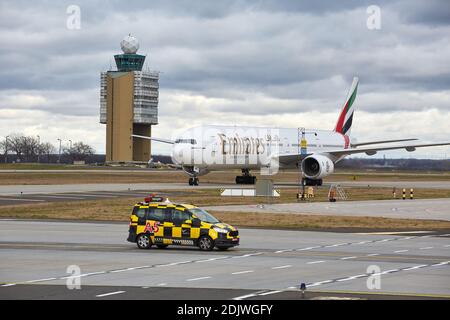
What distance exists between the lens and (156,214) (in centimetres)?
3334

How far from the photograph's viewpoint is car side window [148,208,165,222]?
109 feet

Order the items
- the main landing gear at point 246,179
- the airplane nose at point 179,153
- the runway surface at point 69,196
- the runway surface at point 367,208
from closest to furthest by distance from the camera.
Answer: the runway surface at point 367,208 < the runway surface at point 69,196 < the airplane nose at point 179,153 < the main landing gear at point 246,179

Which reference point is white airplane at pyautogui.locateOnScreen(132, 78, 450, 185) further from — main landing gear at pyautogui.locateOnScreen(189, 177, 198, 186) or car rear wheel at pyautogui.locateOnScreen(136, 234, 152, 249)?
car rear wheel at pyautogui.locateOnScreen(136, 234, 152, 249)

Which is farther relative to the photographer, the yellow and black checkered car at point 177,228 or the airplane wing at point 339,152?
the airplane wing at point 339,152

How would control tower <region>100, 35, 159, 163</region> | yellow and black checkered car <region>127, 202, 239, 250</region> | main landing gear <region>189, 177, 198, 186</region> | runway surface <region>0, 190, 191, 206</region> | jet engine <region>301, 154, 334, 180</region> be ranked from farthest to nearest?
1. control tower <region>100, 35, 159, 163</region>
2. main landing gear <region>189, 177, 198, 186</region>
3. jet engine <region>301, 154, 334, 180</region>
4. runway surface <region>0, 190, 191, 206</region>
5. yellow and black checkered car <region>127, 202, 239, 250</region>

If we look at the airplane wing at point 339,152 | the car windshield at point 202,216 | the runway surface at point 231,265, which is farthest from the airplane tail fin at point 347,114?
the car windshield at point 202,216

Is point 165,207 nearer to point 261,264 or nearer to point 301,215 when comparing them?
point 261,264

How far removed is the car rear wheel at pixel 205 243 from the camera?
106 ft

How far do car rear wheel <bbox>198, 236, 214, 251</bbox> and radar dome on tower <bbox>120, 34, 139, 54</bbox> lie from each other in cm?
16100

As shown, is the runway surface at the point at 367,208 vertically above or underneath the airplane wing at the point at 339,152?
underneath

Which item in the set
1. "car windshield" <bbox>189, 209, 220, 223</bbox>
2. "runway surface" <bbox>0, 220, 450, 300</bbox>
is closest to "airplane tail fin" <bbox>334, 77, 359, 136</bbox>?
"runway surface" <bbox>0, 220, 450, 300</bbox>

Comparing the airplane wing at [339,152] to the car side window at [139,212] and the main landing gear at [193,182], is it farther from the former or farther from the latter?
the car side window at [139,212]

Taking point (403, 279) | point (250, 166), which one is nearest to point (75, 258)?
point (403, 279)

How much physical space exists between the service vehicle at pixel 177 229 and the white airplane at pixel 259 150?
47.5m
